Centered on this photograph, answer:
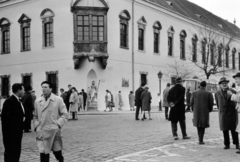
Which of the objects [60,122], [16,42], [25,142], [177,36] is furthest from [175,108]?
[177,36]

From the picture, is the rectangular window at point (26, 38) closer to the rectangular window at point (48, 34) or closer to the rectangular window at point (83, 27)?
the rectangular window at point (48, 34)

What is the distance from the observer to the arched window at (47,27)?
102 feet

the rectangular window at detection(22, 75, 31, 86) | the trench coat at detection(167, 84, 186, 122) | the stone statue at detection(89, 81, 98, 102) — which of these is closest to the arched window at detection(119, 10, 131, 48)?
the stone statue at detection(89, 81, 98, 102)

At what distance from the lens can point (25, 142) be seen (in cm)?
1145

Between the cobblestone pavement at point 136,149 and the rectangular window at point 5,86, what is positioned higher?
the rectangular window at point 5,86

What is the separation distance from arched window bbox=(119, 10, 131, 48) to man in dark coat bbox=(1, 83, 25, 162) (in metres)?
25.2

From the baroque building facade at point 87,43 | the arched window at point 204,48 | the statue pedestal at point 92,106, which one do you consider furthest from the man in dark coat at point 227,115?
the arched window at point 204,48

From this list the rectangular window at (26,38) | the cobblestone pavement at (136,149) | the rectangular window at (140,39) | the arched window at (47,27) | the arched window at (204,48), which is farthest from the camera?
the arched window at (204,48)

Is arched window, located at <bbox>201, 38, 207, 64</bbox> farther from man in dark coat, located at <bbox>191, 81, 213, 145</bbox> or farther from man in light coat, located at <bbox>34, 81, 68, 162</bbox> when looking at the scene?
man in light coat, located at <bbox>34, 81, 68, 162</bbox>

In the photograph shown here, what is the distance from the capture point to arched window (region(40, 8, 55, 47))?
1225 inches

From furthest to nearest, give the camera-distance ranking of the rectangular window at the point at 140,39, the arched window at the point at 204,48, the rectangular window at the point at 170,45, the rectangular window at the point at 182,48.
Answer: the arched window at the point at 204,48 < the rectangular window at the point at 182,48 < the rectangular window at the point at 170,45 < the rectangular window at the point at 140,39

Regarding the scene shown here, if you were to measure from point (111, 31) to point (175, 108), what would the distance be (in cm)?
2001

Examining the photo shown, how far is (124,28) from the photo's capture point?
107ft

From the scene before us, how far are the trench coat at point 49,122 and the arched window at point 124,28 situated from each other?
82.8 ft
